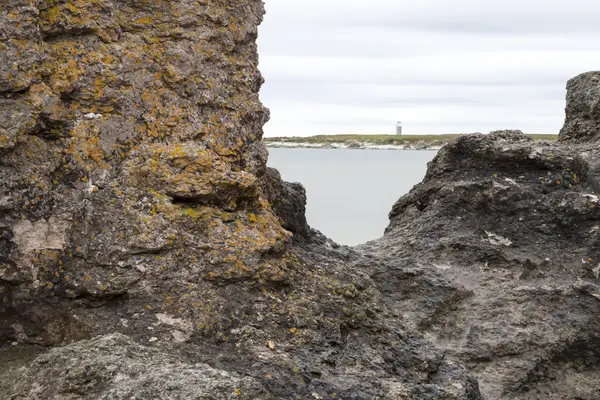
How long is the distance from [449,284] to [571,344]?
121cm

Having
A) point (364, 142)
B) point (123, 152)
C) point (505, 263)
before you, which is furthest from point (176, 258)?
point (364, 142)

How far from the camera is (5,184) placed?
17.4 ft

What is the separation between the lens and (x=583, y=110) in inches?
420

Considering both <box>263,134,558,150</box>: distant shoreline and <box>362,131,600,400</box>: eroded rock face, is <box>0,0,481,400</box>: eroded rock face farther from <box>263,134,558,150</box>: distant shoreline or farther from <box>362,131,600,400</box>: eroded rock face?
<box>263,134,558,150</box>: distant shoreline

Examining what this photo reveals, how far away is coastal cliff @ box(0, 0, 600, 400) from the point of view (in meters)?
5.22

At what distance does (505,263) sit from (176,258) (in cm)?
380

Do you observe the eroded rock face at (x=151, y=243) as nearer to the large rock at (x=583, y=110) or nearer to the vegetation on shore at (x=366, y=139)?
the large rock at (x=583, y=110)

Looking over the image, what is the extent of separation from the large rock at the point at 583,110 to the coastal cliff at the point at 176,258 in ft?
12.9

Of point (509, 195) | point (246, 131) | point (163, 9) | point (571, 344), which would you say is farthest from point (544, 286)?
point (163, 9)

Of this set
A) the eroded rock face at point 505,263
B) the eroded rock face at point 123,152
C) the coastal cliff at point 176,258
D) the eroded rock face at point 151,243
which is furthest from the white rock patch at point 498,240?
the eroded rock face at point 123,152

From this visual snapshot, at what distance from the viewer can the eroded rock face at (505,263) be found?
283 inches

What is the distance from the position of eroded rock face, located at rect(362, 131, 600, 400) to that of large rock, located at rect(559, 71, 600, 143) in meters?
1.08

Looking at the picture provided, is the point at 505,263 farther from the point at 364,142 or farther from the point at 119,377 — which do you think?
the point at 364,142

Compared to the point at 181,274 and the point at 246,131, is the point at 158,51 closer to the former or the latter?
the point at 246,131
